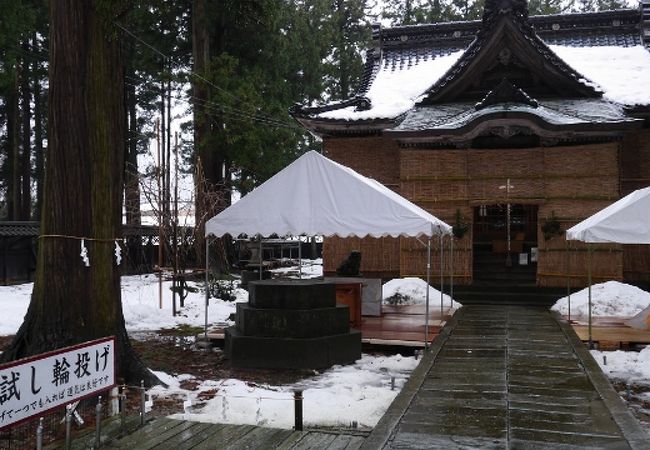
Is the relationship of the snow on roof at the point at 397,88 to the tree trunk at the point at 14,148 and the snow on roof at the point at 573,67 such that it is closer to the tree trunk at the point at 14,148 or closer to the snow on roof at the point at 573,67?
the snow on roof at the point at 573,67

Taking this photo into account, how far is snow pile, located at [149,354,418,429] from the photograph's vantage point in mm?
6262

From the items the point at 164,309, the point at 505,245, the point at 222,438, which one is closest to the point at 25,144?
the point at 164,309

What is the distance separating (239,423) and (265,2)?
6270 mm

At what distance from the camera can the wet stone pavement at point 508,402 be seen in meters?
5.15

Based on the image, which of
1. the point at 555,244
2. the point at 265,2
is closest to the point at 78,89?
the point at 265,2

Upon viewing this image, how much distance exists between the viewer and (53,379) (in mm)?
4332

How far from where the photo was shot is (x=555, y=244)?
51.6ft

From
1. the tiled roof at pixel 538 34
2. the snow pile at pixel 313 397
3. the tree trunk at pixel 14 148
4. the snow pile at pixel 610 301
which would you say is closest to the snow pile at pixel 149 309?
the snow pile at pixel 313 397

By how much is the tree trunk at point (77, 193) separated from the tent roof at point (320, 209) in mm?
2917

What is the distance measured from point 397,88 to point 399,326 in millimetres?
10216

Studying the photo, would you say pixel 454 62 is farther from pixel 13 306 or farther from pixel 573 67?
pixel 13 306

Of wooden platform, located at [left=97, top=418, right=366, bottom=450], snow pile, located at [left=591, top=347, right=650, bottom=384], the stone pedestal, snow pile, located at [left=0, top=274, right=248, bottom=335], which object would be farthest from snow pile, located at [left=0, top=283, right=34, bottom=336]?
snow pile, located at [left=591, top=347, right=650, bottom=384]

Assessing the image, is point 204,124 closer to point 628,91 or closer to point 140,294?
point 140,294

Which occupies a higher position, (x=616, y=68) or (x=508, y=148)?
(x=616, y=68)
